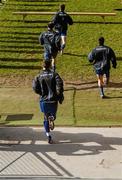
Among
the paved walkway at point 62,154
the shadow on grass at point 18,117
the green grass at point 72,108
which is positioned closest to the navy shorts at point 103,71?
the green grass at point 72,108

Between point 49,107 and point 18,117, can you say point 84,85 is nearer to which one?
point 18,117

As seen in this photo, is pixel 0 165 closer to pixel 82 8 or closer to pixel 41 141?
pixel 41 141

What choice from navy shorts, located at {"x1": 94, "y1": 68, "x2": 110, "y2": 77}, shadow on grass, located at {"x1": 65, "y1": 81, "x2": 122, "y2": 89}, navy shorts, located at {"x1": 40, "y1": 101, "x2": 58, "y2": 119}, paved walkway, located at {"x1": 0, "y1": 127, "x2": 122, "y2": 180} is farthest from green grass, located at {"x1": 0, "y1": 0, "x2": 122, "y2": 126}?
navy shorts, located at {"x1": 40, "y1": 101, "x2": 58, "y2": 119}

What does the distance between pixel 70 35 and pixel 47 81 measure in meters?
12.1

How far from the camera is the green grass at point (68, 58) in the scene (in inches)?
544

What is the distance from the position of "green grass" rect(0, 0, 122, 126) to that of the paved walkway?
858mm

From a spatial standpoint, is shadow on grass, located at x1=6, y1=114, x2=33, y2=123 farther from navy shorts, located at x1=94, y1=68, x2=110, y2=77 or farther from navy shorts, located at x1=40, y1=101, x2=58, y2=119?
navy shorts, located at x1=94, y1=68, x2=110, y2=77

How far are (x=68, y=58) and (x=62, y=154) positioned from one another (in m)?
9.34

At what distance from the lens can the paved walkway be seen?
32.3 feet

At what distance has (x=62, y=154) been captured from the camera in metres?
10.8

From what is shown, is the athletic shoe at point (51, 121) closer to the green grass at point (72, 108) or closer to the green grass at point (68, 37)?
the green grass at point (72, 108)

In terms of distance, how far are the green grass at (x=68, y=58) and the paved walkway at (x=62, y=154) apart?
0.86m

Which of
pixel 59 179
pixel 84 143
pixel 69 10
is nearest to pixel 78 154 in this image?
pixel 84 143

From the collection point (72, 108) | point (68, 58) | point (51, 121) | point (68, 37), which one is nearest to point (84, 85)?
point (72, 108)
